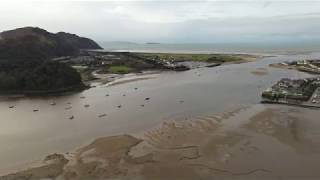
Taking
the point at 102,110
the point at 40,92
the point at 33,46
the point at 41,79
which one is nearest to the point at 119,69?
the point at 41,79

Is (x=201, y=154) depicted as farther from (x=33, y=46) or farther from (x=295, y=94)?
(x=33, y=46)

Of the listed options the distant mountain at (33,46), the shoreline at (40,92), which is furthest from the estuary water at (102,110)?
the distant mountain at (33,46)

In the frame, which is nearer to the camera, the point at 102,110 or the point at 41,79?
the point at 102,110

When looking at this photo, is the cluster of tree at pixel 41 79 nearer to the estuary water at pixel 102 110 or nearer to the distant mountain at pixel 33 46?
the estuary water at pixel 102 110

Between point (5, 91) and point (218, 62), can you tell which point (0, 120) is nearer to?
point (5, 91)

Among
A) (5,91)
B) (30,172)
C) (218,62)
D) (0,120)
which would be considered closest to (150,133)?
(30,172)

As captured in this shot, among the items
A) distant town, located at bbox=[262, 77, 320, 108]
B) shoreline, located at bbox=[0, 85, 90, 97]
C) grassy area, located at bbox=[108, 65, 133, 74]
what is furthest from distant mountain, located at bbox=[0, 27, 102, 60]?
distant town, located at bbox=[262, 77, 320, 108]
